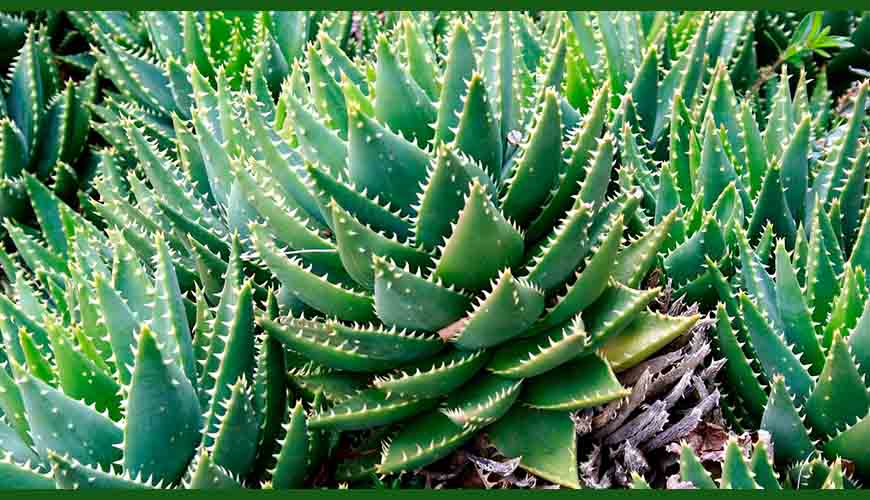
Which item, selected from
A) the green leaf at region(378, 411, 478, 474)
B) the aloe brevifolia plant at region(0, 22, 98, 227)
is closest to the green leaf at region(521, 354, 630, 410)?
the green leaf at region(378, 411, 478, 474)

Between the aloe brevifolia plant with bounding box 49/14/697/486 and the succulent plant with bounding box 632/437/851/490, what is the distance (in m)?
0.16

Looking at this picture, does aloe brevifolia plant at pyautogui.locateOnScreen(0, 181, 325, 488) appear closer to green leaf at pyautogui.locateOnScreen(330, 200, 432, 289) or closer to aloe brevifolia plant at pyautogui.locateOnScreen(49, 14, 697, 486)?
aloe brevifolia plant at pyautogui.locateOnScreen(49, 14, 697, 486)

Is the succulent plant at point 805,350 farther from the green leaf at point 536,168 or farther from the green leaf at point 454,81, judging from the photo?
the green leaf at point 454,81

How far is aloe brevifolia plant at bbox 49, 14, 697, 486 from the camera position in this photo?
1373mm

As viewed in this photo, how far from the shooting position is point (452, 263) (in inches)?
54.4

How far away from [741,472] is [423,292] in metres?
0.52

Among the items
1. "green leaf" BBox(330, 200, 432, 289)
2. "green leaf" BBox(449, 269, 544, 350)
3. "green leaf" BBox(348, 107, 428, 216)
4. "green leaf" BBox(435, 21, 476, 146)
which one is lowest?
"green leaf" BBox(449, 269, 544, 350)

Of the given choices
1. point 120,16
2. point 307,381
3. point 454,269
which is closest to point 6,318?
point 307,381

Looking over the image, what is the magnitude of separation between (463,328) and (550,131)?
337mm

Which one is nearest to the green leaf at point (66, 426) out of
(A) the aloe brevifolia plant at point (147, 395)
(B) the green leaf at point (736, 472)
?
(A) the aloe brevifolia plant at point (147, 395)

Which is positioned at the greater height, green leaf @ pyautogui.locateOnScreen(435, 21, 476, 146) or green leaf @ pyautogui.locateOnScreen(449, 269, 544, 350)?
green leaf @ pyautogui.locateOnScreen(435, 21, 476, 146)

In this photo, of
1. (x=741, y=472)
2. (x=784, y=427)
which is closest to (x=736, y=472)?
(x=741, y=472)

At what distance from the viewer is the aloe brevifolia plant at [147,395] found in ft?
4.40

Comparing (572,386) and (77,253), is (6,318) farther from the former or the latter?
(572,386)
